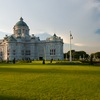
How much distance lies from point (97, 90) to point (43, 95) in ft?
8.29

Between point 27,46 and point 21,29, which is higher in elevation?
point 21,29

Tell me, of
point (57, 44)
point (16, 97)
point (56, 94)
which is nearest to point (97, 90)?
point (56, 94)

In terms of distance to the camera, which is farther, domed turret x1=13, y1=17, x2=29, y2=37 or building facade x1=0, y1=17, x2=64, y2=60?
domed turret x1=13, y1=17, x2=29, y2=37

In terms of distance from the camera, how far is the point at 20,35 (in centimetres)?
10362

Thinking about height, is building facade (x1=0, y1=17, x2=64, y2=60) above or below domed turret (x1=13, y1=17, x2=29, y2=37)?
below

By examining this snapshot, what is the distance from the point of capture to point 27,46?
105 m

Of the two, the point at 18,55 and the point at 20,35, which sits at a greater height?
the point at 20,35

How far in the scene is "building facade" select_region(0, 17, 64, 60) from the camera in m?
98.7

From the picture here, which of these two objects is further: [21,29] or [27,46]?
[27,46]

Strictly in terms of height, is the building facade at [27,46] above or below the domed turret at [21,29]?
below

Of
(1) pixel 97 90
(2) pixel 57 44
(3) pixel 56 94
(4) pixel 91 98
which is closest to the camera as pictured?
(4) pixel 91 98

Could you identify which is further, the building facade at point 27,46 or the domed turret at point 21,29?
the domed turret at point 21,29

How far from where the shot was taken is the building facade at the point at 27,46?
9869 centimetres

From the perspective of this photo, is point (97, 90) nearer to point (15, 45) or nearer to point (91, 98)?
point (91, 98)
